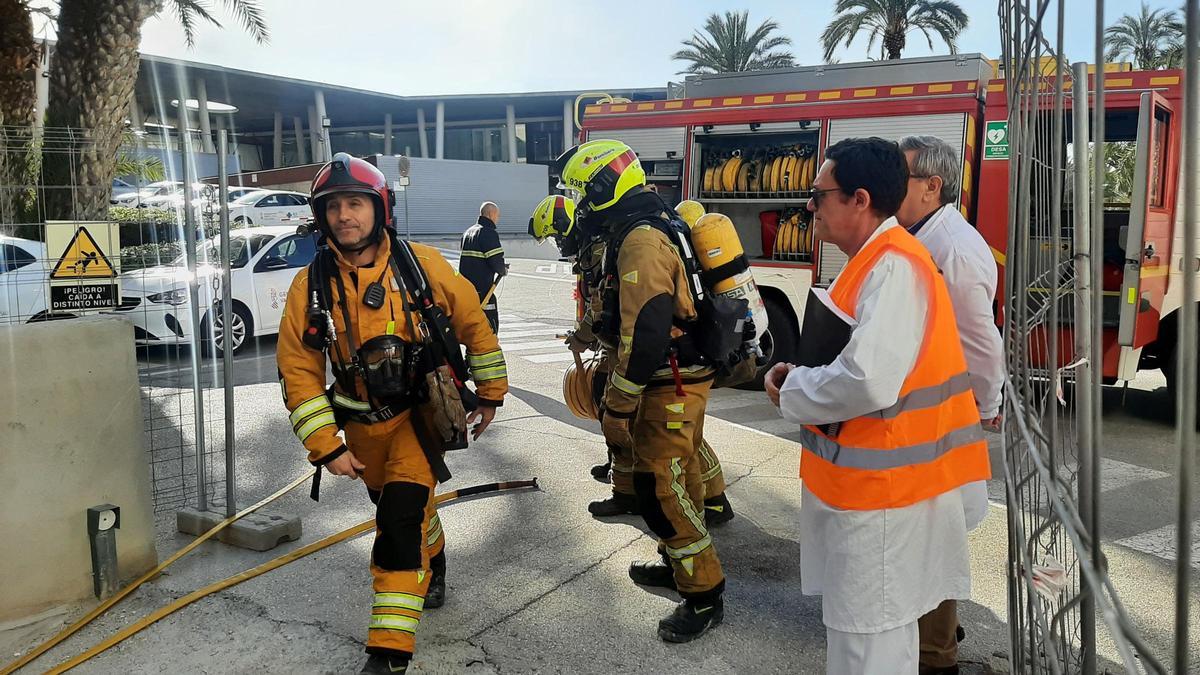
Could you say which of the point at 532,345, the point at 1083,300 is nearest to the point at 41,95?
the point at 532,345

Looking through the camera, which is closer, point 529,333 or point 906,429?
point 906,429

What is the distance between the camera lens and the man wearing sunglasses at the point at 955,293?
2953 mm

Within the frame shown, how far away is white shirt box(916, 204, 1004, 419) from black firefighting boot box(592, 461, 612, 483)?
270cm

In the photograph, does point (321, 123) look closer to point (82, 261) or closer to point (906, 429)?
point (82, 261)

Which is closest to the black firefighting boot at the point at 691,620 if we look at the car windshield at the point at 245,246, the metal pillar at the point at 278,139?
the car windshield at the point at 245,246

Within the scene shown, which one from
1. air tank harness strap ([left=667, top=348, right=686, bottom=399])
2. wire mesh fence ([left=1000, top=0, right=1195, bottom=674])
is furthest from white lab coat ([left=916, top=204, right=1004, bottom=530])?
air tank harness strap ([left=667, top=348, right=686, bottom=399])

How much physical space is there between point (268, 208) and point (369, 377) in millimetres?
21287

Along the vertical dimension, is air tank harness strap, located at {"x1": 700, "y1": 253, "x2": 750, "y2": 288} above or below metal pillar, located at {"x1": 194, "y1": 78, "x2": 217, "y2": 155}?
below

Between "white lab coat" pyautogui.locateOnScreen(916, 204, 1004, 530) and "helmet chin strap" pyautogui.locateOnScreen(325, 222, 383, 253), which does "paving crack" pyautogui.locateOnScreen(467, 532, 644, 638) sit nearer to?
"helmet chin strap" pyautogui.locateOnScreen(325, 222, 383, 253)

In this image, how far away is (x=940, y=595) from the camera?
7.86ft

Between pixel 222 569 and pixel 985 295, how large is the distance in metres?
3.46

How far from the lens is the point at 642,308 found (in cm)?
333

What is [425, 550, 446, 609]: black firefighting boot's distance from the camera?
143 inches

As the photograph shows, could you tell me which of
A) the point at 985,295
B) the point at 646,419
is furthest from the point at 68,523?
the point at 985,295
